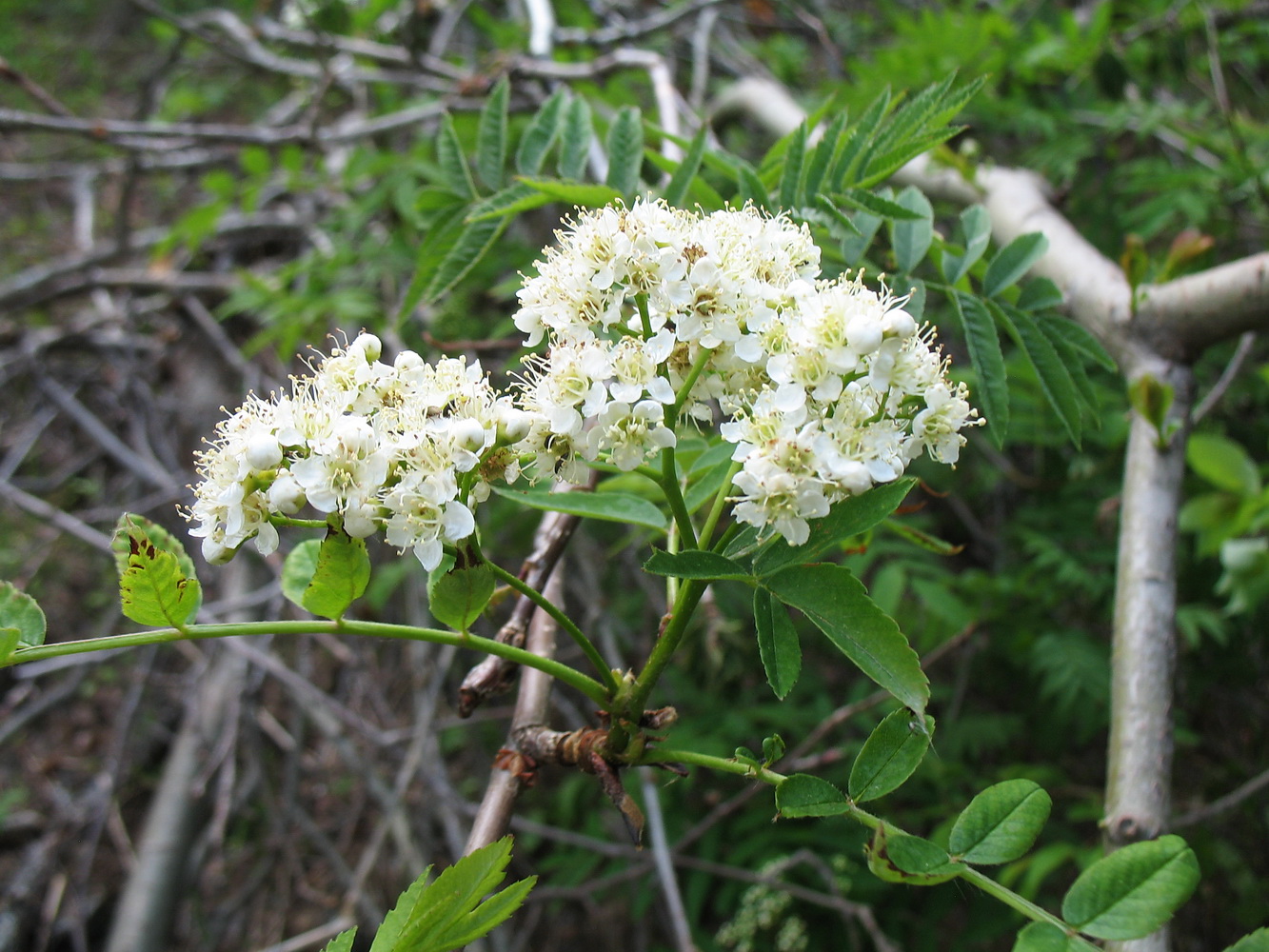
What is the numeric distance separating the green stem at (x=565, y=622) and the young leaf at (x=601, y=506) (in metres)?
0.10

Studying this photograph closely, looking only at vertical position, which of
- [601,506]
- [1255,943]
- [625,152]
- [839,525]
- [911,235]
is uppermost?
[625,152]

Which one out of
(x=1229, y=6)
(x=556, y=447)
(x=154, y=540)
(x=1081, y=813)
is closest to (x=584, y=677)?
(x=556, y=447)

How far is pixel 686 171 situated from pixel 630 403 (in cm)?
56

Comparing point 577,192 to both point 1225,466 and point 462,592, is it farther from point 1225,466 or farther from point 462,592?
point 1225,466

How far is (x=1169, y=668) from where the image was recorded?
1.38 m

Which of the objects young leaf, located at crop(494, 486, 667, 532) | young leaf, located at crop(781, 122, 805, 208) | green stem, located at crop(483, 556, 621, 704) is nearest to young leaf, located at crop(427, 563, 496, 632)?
green stem, located at crop(483, 556, 621, 704)

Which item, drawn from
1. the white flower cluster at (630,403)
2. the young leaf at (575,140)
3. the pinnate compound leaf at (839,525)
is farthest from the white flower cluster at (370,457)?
the young leaf at (575,140)

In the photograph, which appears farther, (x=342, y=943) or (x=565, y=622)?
(x=565, y=622)

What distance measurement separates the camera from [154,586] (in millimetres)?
992

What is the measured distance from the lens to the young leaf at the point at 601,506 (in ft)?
3.62

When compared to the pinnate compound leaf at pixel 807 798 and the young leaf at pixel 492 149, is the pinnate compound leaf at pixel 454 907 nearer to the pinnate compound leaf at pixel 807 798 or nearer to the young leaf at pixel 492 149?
the pinnate compound leaf at pixel 807 798

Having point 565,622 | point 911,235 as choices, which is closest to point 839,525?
point 565,622

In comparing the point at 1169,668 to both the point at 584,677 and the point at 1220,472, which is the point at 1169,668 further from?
the point at 584,677

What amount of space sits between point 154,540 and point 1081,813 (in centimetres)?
228
